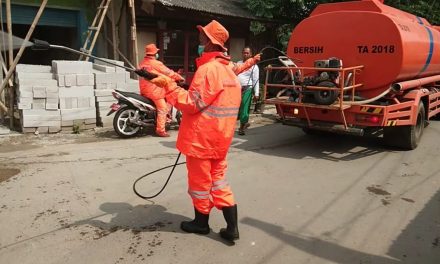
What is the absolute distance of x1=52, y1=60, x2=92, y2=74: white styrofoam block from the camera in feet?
26.2

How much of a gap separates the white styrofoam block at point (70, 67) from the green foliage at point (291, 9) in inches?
305

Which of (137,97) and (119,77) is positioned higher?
(119,77)

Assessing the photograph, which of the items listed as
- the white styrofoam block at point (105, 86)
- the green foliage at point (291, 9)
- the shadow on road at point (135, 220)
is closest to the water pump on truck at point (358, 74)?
the shadow on road at point (135, 220)

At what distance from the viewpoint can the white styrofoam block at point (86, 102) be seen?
8289 mm

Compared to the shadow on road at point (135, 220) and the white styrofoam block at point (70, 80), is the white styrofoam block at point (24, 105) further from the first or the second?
the shadow on road at point (135, 220)

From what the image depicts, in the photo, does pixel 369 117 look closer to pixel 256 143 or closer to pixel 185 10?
pixel 256 143

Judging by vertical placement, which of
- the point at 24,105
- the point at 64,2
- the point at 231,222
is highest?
the point at 64,2

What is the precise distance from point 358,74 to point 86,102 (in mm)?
5222

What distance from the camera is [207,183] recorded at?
356 cm

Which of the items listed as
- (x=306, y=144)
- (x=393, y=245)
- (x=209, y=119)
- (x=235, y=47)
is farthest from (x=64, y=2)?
(x=393, y=245)

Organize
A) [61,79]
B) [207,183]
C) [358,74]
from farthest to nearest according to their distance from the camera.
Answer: [61,79], [358,74], [207,183]

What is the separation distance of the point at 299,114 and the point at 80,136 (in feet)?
13.5

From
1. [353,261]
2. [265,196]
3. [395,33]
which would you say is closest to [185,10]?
[395,33]

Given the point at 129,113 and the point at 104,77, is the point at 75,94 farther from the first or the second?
the point at 129,113
